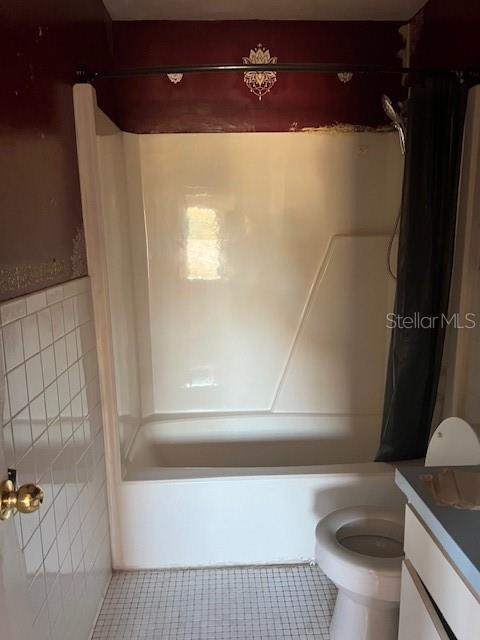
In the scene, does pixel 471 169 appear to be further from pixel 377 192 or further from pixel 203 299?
pixel 203 299

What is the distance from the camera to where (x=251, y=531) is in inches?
81.8

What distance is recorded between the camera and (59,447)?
4.75ft

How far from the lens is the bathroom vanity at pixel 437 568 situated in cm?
90

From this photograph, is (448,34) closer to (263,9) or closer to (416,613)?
(263,9)

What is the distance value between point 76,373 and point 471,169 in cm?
159

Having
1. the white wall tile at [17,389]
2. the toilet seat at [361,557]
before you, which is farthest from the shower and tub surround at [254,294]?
the white wall tile at [17,389]

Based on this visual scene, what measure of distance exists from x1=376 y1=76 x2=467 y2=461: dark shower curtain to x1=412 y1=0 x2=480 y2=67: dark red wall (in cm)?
18

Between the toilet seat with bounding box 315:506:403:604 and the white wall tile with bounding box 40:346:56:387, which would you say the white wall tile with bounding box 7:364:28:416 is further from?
the toilet seat with bounding box 315:506:403:604

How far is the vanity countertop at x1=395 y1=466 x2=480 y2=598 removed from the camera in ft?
2.93

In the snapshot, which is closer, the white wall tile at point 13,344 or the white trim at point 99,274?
the white wall tile at point 13,344

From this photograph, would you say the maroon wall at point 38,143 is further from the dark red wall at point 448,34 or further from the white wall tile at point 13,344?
the dark red wall at point 448,34

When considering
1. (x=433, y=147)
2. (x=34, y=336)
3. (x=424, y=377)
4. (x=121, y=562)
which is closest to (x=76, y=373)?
(x=34, y=336)

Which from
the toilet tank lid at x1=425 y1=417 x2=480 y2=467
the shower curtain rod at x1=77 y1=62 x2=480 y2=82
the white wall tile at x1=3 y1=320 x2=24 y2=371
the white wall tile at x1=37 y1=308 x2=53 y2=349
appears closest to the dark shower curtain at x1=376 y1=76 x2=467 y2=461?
the shower curtain rod at x1=77 y1=62 x2=480 y2=82

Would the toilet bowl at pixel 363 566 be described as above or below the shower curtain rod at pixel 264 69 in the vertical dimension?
below
